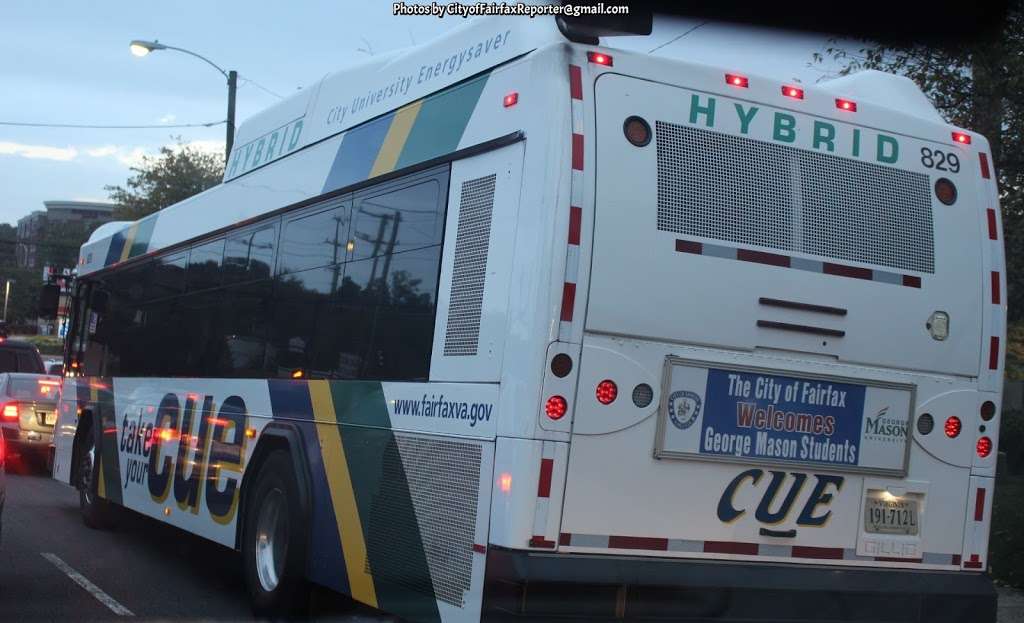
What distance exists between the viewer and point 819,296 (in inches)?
252

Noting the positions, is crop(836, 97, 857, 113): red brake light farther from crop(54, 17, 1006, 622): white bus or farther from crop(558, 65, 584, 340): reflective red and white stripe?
crop(558, 65, 584, 340): reflective red and white stripe

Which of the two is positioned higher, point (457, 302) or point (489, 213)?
point (489, 213)

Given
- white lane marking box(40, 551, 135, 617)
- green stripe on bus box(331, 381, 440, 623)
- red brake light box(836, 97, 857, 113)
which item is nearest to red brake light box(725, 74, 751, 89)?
red brake light box(836, 97, 857, 113)

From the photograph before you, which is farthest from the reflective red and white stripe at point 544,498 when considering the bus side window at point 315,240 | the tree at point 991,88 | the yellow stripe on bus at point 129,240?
the yellow stripe on bus at point 129,240

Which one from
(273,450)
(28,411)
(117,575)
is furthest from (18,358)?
(273,450)

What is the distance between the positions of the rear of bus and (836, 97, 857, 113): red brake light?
2 centimetres

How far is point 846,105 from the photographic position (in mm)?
6758

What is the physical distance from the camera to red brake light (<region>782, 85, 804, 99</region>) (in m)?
6.57

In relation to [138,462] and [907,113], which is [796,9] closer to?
[907,113]

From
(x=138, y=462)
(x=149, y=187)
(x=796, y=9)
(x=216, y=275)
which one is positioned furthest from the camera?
(x=149, y=187)

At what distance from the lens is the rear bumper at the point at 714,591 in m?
5.57

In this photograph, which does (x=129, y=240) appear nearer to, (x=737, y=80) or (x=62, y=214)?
(x=737, y=80)

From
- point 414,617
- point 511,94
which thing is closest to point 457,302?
point 511,94

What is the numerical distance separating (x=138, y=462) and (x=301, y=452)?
4288 mm
